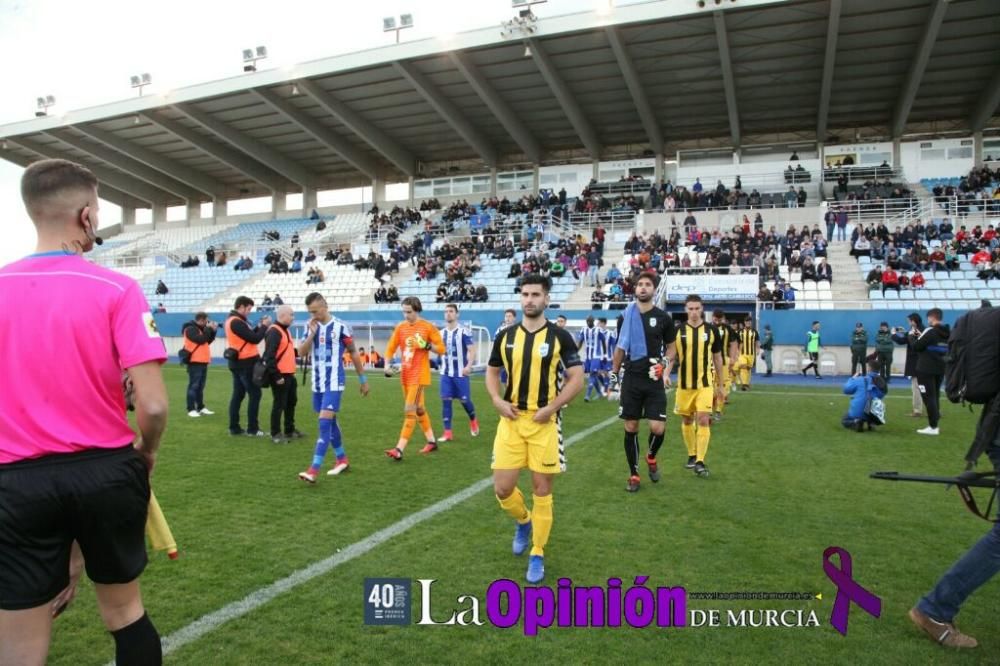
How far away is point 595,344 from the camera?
50.3 feet

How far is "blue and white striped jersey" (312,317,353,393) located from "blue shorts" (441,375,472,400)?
101 inches

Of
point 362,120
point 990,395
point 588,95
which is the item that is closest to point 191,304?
point 362,120

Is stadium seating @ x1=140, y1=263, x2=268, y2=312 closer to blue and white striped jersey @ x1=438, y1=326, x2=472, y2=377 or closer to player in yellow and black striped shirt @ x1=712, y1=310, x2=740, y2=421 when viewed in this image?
blue and white striped jersey @ x1=438, y1=326, x2=472, y2=377

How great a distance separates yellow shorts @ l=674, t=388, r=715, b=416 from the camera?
707 cm

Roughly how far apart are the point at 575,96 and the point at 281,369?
84.7ft

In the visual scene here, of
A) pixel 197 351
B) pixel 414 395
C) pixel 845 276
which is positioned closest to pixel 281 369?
pixel 414 395

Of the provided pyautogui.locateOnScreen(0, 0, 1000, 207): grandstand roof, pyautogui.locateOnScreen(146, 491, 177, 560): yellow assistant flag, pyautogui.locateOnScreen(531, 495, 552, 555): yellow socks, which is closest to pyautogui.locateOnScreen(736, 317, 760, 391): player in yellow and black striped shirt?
pyautogui.locateOnScreen(531, 495, 552, 555): yellow socks

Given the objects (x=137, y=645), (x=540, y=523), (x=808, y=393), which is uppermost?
(x=137, y=645)

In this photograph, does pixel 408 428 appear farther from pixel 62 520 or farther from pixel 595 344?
pixel 595 344

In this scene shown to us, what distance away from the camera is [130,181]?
151 feet

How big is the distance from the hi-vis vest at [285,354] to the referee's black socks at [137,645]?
7098 millimetres

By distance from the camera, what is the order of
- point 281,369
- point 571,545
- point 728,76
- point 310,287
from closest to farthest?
1. point 571,545
2. point 281,369
3. point 728,76
4. point 310,287

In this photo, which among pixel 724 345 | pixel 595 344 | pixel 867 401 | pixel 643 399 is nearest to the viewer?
pixel 643 399

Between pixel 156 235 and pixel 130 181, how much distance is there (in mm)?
4159
